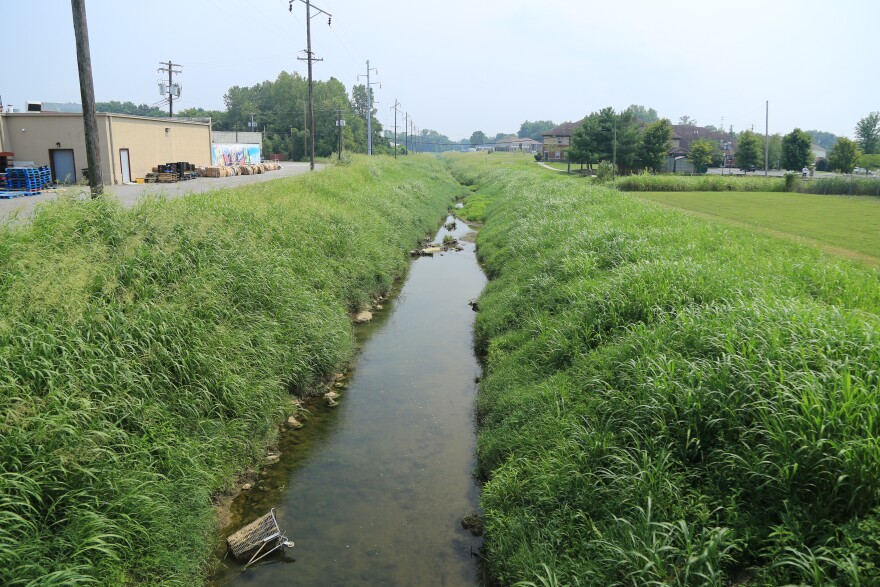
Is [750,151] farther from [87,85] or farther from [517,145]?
[517,145]

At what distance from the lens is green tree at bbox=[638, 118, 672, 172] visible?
202 feet

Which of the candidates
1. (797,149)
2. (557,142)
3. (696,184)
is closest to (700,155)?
(797,149)

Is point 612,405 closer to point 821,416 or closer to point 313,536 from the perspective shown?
point 821,416

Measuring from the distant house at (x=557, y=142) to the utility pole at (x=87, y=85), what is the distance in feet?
290

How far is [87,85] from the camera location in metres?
13.2

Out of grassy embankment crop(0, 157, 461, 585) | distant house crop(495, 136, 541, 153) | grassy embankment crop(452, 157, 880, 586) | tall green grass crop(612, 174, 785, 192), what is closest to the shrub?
tall green grass crop(612, 174, 785, 192)

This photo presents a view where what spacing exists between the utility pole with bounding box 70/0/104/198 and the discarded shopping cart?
9.51 meters

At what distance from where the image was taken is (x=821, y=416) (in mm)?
5148

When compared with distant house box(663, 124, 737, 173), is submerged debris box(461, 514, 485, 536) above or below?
below

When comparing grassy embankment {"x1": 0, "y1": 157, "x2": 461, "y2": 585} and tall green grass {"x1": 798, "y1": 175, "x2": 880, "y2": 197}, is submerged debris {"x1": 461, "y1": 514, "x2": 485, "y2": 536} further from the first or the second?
tall green grass {"x1": 798, "y1": 175, "x2": 880, "y2": 197}

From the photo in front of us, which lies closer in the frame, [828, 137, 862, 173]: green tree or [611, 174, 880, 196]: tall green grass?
[611, 174, 880, 196]: tall green grass

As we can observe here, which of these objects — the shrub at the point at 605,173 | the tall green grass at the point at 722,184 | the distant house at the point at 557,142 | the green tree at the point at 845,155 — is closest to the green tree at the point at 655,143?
the tall green grass at the point at 722,184

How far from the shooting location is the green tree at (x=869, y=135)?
8600 centimetres

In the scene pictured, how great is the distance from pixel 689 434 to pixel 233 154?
2178 inches
